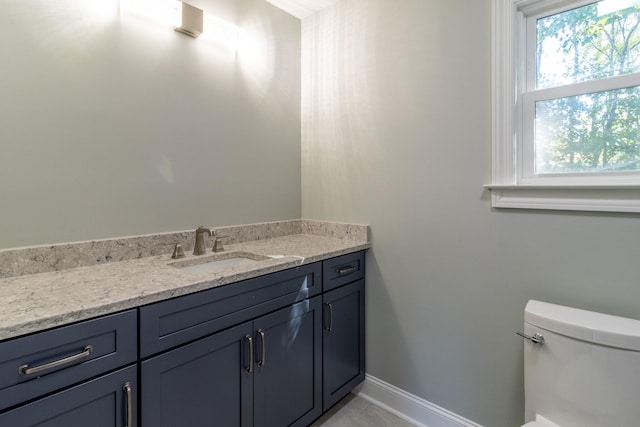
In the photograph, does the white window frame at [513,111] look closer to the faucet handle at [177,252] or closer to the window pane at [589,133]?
the window pane at [589,133]

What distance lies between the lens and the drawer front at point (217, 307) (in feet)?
3.26

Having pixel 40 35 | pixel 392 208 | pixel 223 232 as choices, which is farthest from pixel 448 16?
pixel 40 35

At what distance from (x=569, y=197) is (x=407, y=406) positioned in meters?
1.37

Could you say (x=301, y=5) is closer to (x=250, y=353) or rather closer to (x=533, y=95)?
(x=533, y=95)

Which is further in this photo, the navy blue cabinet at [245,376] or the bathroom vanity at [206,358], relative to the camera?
the navy blue cabinet at [245,376]

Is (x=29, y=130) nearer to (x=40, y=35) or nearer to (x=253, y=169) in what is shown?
(x=40, y=35)

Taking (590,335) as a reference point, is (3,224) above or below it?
above

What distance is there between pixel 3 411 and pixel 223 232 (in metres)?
1.17

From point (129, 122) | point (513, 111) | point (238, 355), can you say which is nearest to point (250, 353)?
point (238, 355)

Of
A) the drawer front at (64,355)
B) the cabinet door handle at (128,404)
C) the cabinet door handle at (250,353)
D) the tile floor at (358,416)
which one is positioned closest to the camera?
the drawer front at (64,355)

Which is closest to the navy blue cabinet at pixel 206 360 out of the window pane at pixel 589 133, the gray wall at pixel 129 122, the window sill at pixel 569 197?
the gray wall at pixel 129 122

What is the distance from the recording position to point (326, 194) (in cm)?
216

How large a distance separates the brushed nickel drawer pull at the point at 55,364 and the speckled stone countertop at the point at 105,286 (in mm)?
87

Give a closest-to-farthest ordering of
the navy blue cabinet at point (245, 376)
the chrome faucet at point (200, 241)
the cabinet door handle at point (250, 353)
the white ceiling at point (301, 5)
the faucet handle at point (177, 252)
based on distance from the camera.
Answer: the navy blue cabinet at point (245, 376), the cabinet door handle at point (250, 353), the faucet handle at point (177, 252), the chrome faucet at point (200, 241), the white ceiling at point (301, 5)
